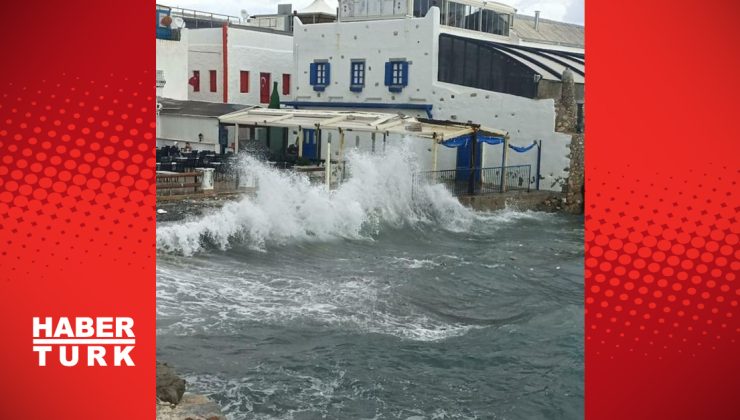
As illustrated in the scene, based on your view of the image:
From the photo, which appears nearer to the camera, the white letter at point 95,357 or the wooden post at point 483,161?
the white letter at point 95,357

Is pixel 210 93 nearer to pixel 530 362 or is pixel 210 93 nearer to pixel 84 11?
pixel 530 362

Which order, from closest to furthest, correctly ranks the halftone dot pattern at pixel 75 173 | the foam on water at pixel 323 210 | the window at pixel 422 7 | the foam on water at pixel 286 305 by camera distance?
the halftone dot pattern at pixel 75 173, the foam on water at pixel 286 305, the foam on water at pixel 323 210, the window at pixel 422 7

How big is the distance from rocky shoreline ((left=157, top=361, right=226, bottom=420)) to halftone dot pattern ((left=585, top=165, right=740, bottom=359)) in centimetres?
410

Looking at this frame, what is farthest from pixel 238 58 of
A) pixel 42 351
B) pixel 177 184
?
pixel 42 351

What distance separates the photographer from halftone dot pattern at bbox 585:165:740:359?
5121 mm

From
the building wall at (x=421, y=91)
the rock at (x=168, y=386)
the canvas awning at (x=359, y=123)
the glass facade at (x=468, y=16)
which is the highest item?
the glass facade at (x=468, y=16)

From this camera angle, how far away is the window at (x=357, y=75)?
33.2 meters

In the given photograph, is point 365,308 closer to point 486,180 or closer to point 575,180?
point 575,180

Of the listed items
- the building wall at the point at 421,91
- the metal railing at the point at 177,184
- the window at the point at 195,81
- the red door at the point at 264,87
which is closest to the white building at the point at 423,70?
the building wall at the point at 421,91

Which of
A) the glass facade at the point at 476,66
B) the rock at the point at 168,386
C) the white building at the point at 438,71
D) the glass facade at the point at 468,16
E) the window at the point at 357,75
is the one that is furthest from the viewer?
the window at the point at 357,75

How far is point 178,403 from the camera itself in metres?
8.27

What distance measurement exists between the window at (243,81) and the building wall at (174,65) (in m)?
2.97

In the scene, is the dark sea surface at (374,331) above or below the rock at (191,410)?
below

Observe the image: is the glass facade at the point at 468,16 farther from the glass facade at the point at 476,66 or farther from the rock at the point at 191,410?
the rock at the point at 191,410
